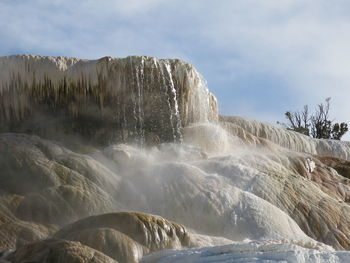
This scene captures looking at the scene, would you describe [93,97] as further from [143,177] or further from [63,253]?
[63,253]

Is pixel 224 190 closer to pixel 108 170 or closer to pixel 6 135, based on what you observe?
pixel 108 170

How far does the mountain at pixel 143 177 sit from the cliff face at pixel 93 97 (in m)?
0.02

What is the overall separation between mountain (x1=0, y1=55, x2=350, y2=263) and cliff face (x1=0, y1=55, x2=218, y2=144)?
2cm

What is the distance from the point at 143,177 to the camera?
12406 mm

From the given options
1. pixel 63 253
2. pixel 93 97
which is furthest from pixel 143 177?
pixel 63 253

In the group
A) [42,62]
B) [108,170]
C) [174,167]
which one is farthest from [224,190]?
[42,62]

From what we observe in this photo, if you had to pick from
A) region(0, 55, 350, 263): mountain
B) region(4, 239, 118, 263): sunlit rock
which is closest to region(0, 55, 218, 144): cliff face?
region(0, 55, 350, 263): mountain

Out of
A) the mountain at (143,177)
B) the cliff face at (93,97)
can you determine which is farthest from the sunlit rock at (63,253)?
the cliff face at (93,97)

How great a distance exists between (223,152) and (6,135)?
16.3 feet

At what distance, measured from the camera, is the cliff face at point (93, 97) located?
15.1 meters

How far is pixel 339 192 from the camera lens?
50.0 ft

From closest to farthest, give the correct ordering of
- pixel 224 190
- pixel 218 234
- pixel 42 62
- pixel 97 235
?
pixel 97 235, pixel 218 234, pixel 224 190, pixel 42 62

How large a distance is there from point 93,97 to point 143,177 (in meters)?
3.52

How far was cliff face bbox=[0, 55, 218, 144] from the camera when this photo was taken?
594 inches
